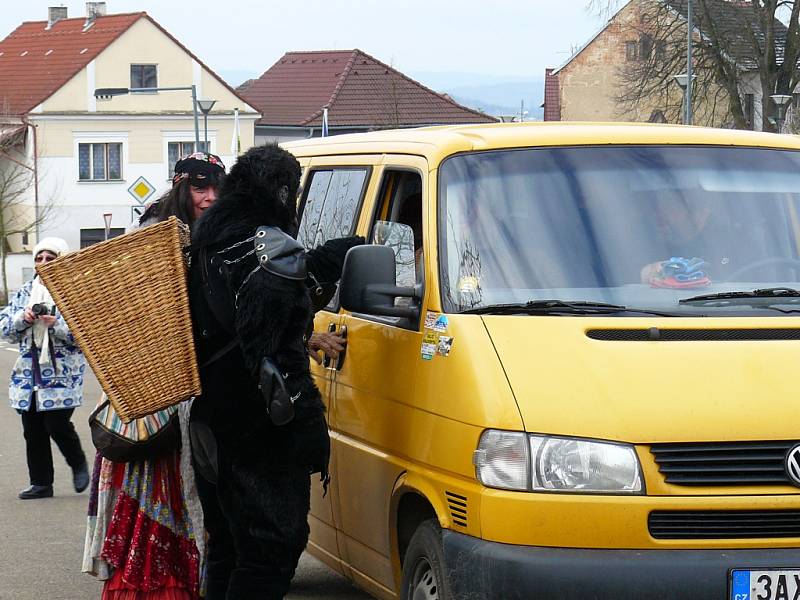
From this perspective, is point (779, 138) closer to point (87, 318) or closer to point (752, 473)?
point (752, 473)

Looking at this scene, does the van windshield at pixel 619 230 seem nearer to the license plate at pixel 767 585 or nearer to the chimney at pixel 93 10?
the license plate at pixel 767 585

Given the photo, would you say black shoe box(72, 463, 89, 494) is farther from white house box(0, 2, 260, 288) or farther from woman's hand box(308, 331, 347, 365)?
white house box(0, 2, 260, 288)

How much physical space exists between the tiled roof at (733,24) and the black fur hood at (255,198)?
4722 centimetres

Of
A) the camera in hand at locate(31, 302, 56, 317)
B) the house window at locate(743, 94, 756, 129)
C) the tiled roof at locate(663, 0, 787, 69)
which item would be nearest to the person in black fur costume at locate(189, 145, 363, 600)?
the camera in hand at locate(31, 302, 56, 317)

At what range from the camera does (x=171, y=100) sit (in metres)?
70.0

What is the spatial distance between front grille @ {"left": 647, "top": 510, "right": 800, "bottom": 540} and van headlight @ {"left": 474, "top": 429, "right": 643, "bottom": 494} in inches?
4.8

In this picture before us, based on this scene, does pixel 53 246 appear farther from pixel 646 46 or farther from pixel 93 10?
pixel 93 10

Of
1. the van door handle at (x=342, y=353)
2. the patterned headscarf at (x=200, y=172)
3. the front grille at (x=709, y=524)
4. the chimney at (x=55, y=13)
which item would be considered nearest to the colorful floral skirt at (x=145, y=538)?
the van door handle at (x=342, y=353)

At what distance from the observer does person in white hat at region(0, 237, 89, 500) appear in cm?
1045

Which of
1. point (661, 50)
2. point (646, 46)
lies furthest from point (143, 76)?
point (661, 50)

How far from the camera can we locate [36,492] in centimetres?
1044

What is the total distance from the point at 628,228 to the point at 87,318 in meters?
2.01

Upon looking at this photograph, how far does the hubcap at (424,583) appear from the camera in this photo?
496cm

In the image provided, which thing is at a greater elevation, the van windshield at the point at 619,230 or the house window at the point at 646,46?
the house window at the point at 646,46
